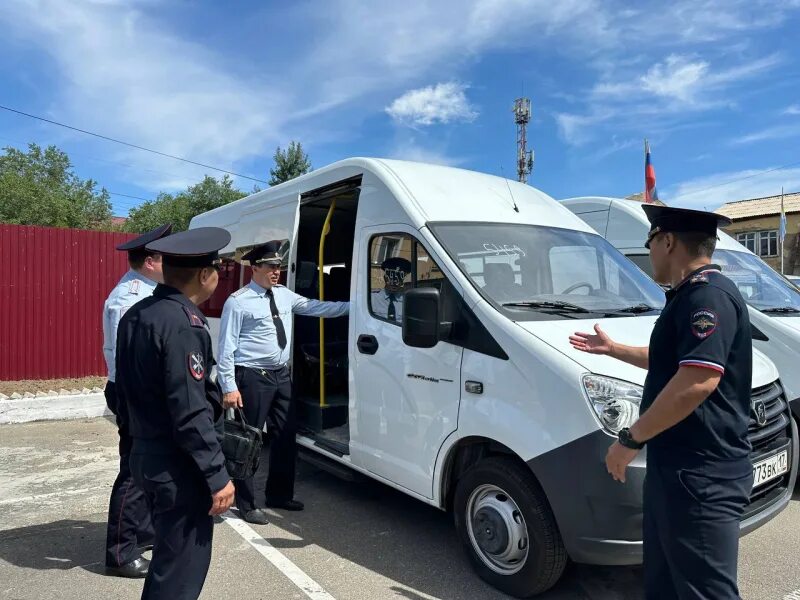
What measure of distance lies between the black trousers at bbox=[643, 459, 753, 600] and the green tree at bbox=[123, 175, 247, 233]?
1401 inches

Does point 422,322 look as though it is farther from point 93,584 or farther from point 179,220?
point 179,220

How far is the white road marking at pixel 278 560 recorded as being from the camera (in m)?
3.22

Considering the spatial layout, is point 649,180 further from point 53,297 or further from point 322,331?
point 53,297

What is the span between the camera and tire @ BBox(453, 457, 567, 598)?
2.92 meters

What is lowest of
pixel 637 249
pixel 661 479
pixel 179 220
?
pixel 661 479

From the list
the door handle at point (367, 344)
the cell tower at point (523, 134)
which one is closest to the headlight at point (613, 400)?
the door handle at point (367, 344)

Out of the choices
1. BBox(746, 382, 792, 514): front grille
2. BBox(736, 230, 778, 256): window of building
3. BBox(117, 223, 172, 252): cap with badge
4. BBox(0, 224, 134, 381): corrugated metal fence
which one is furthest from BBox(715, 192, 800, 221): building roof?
BBox(117, 223, 172, 252): cap with badge

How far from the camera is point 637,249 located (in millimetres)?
6535

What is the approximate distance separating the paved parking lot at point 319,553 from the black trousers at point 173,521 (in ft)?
3.60

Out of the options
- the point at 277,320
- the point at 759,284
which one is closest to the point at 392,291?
the point at 277,320

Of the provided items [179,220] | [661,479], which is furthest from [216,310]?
Answer: [179,220]

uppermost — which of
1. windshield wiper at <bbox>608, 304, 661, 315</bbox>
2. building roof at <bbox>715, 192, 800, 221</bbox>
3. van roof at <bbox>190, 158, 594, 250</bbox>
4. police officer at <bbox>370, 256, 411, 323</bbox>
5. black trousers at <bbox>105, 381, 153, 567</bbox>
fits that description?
building roof at <bbox>715, 192, 800, 221</bbox>

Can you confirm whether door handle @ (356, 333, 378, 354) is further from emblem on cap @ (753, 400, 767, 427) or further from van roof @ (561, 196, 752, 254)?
van roof @ (561, 196, 752, 254)

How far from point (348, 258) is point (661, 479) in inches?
189
